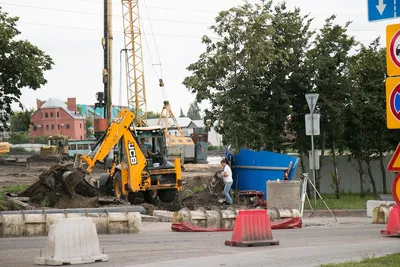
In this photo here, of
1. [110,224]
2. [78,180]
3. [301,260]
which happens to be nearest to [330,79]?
[78,180]

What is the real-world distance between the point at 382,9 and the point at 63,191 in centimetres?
1850

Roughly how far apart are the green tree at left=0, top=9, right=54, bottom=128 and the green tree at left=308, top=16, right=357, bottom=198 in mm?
18668

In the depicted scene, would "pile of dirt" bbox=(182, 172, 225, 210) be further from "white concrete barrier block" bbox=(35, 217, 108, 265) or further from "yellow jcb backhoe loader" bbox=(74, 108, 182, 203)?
"white concrete barrier block" bbox=(35, 217, 108, 265)

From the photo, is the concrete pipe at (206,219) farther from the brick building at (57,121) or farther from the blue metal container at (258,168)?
the brick building at (57,121)

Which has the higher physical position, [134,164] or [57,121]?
[57,121]

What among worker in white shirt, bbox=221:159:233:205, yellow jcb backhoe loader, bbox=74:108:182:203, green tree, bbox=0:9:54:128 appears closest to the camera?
worker in white shirt, bbox=221:159:233:205

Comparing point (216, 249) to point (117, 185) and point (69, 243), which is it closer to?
point (69, 243)

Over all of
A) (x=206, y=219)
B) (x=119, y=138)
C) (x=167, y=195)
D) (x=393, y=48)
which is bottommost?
(x=206, y=219)

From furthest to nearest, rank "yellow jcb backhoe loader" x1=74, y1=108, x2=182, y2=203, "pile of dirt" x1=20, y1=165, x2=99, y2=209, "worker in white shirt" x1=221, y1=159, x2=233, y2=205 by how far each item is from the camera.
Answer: "yellow jcb backhoe loader" x1=74, y1=108, x2=182, y2=203
"worker in white shirt" x1=221, y1=159, x2=233, y2=205
"pile of dirt" x1=20, y1=165, x2=99, y2=209

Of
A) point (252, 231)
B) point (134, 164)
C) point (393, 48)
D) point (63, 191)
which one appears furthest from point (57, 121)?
point (393, 48)

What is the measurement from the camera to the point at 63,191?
26.3m

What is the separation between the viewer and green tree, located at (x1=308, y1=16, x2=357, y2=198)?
102 ft

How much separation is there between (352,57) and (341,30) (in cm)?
153

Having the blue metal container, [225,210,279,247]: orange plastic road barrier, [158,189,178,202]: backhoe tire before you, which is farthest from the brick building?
[225,210,279,247]: orange plastic road barrier
